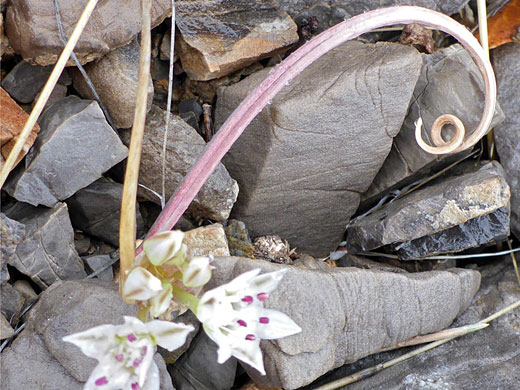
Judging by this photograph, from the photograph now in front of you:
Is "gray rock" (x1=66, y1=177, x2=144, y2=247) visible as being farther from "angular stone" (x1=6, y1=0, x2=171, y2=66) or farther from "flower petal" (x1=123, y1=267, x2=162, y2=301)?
"flower petal" (x1=123, y1=267, x2=162, y2=301)

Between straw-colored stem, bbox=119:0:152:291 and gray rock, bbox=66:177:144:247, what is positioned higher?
straw-colored stem, bbox=119:0:152:291

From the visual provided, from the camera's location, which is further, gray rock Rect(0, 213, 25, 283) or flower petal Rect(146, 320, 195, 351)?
gray rock Rect(0, 213, 25, 283)

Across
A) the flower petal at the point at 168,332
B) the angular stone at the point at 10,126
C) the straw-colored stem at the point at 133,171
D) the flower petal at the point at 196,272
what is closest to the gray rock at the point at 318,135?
the straw-colored stem at the point at 133,171

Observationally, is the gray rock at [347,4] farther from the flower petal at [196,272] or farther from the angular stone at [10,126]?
the flower petal at [196,272]

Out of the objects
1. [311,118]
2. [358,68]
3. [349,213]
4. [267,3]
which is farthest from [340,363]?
[267,3]

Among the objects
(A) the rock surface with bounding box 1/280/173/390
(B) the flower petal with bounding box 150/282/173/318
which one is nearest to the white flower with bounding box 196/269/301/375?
(B) the flower petal with bounding box 150/282/173/318

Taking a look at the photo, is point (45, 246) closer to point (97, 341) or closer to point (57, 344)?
point (57, 344)

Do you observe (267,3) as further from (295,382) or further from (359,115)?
(295,382)

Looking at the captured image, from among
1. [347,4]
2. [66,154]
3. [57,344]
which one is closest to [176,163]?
[66,154]
